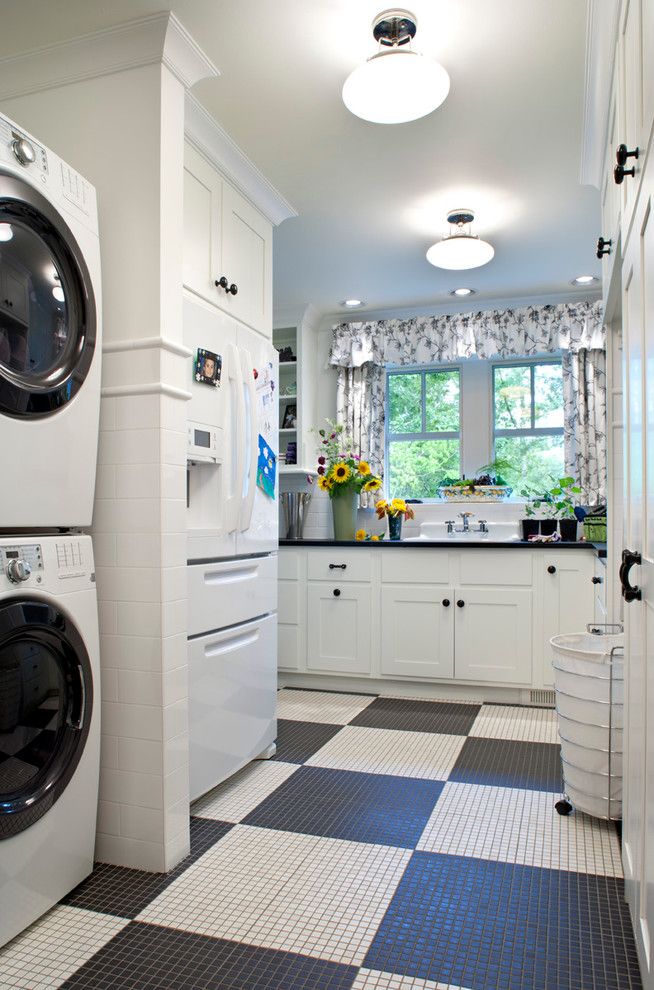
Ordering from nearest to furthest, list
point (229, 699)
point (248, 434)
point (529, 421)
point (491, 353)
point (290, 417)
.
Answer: point (229, 699)
point (248, 434)
point (491, 353)
point (529, 421)
point (290, 417)

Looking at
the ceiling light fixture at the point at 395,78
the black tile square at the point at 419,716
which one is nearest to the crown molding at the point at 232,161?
the ceiling light fixture at the point at 395,78

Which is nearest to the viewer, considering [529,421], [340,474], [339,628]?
[339,628]

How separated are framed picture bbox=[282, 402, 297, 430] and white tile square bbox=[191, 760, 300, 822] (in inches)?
103

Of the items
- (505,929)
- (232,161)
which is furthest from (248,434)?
(505,929)

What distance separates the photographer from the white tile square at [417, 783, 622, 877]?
81.0 inches

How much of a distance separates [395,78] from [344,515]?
281cm

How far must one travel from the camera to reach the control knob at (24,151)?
66.3 inches

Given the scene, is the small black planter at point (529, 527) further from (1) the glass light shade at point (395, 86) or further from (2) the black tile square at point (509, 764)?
(1) the glass light shade at point (395, 86)

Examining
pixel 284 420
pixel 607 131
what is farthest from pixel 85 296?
pixel 284 420

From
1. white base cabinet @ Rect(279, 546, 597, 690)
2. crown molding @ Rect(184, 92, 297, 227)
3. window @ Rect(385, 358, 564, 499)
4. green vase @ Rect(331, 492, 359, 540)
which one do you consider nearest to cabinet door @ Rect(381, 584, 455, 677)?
white base cabinet @ Rect(279, 546, 597, 690)

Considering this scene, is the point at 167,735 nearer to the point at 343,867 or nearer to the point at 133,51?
the point at 343,867

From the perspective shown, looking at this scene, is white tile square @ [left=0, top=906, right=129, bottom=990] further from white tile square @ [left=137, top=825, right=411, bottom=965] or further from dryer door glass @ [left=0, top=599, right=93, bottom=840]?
dryer door glass @ [left=0, top=599, right=93, bottom=840]

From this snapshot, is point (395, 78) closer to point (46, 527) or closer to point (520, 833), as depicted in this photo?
point (46, 527)

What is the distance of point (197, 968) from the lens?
1569 millimetres
